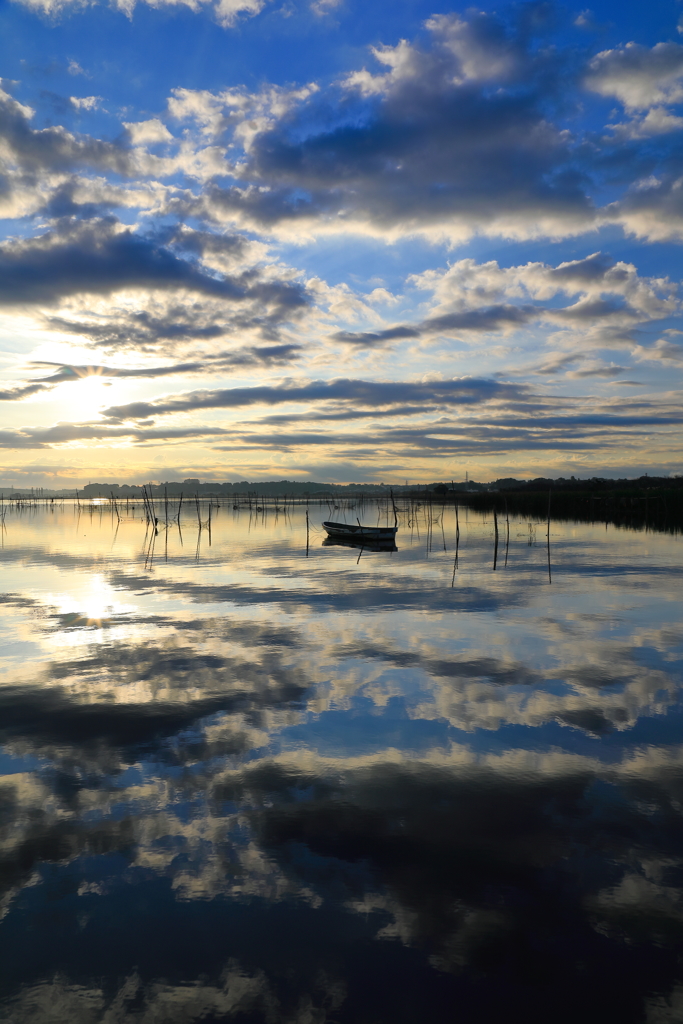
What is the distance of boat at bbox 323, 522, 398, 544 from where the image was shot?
4153 centimetres

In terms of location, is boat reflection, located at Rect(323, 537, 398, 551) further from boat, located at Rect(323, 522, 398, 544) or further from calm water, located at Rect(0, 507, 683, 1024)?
→ calm water, located at Rect(0, 507, 683, 1024)

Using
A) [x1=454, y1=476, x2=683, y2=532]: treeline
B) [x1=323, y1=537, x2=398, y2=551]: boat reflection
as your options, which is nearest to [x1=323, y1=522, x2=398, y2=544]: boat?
[x1=323, y1=537, x2=398, y2=551]: boat reflection

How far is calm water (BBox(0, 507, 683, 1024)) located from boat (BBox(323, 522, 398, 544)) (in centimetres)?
2627

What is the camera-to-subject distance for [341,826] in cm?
637

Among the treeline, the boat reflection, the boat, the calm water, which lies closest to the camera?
the calm water

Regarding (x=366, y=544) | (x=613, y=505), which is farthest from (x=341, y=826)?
(x=613, y=505)

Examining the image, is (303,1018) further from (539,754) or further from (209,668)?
(209,668)

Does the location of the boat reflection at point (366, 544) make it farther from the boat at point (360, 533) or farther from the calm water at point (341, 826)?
the calm water at point (341, 826)

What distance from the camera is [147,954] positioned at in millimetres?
4660

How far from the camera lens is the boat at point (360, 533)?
41531 millimetres

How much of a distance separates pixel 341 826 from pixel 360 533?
1447 inches

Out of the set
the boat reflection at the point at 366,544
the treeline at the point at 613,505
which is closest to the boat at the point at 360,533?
the boat reflection at the point at 366,544

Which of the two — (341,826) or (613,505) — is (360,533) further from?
(613,505)

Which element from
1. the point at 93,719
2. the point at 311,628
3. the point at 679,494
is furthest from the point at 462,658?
the point at 679,494
